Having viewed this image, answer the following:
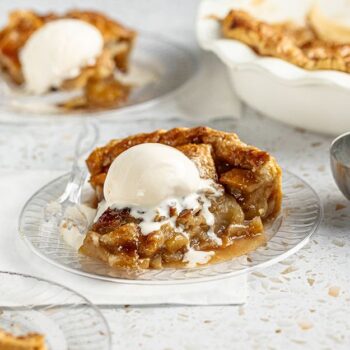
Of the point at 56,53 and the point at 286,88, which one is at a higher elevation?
the point at 286,88

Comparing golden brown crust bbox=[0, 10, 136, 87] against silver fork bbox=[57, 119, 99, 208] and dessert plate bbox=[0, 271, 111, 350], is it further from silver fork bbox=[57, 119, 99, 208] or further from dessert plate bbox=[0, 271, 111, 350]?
dessert plate bbox=[0, 271, 111, 350]

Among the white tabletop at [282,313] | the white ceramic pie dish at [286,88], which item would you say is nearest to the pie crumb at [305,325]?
the white tabletop at [282,313]

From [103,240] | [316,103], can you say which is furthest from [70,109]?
[103,240]

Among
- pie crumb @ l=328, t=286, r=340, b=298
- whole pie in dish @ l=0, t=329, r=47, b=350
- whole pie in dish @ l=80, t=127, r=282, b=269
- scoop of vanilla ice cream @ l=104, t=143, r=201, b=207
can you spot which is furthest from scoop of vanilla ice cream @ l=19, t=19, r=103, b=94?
whole pie in dish @ l=0, t=329, r=47, b=350

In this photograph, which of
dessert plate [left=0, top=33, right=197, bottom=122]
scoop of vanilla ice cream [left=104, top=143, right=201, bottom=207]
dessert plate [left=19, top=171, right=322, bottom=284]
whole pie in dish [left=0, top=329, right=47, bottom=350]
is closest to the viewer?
whole pie in dish [left=0, top=329, right=47, bottom=350]

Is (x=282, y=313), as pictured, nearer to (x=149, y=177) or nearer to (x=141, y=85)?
(x=149, y=177)

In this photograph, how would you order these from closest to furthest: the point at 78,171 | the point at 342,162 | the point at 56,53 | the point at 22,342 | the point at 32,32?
the point at 22,342, the point at 342,162, the point at 78,171, the point at 56,53, the point at 32,32

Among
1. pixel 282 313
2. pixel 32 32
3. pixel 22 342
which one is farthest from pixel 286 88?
pixel 22 342

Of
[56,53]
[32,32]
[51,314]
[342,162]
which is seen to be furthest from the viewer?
[32,32]
